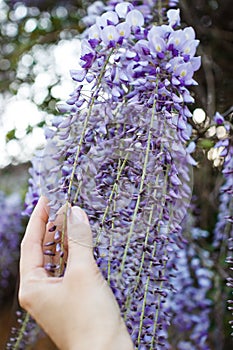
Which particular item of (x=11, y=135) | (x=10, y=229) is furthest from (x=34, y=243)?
(x=10, y=229)

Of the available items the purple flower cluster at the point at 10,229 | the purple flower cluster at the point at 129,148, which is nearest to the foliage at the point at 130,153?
the purple flower cluster at the point at 129,148

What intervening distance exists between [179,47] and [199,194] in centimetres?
109

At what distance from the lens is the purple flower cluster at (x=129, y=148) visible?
34.2 inches

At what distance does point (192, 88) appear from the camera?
66.2 inches

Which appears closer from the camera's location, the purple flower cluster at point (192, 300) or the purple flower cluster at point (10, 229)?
the purple flower cluster at point (192, 300)

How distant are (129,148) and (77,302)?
250 mm

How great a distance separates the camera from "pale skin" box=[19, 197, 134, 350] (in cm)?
72

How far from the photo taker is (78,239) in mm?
771

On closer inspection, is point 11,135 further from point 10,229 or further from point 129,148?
point 129,148

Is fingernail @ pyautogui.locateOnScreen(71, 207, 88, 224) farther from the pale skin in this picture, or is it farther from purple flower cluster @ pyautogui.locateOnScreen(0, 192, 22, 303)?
purple flower cluster @ pyautogui.locateOnScreen(0, 192, 22, 303)

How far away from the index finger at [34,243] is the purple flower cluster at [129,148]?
0.7 inches

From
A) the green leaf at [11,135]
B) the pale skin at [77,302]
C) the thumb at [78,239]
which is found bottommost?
the green leaf at [11,135]

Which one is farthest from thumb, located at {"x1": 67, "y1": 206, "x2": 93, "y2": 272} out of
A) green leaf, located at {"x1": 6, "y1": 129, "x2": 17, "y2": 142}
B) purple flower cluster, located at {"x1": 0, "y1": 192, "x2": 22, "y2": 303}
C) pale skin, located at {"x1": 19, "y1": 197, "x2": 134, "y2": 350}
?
purple flower cluster, located at {"x1": 0, "y1": 192, "x2": 22, "y2": 303}

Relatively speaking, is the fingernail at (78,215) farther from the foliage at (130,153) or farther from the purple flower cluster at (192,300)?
the purple flower cluster at (192,300)
